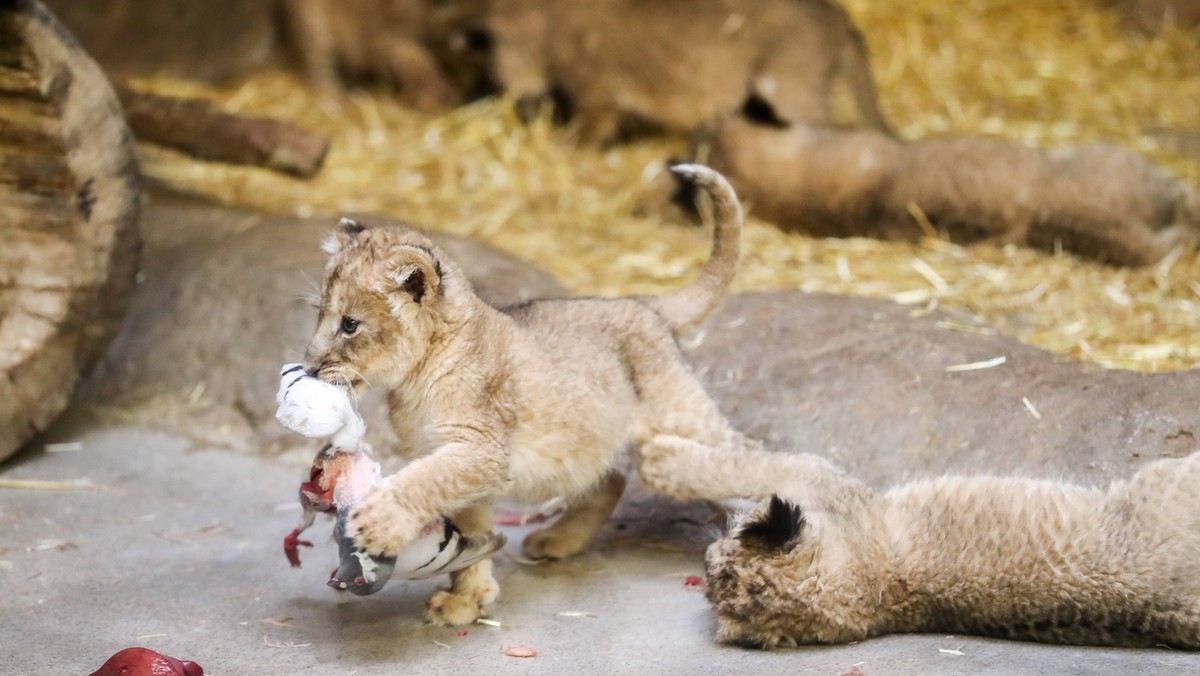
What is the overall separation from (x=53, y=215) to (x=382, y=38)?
19.1ft

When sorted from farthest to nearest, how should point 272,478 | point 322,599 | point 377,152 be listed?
1. point 377,152
2. point 272,478
3. point 322,599

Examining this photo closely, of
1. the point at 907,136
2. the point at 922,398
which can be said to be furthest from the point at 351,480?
the point at 907,136

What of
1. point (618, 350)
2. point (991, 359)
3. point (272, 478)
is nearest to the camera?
point (618, 350)

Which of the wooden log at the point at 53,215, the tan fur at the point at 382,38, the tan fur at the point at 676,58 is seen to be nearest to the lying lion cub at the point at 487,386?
the wooden log at the point at 53,215

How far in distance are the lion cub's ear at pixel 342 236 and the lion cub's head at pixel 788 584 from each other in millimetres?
1802

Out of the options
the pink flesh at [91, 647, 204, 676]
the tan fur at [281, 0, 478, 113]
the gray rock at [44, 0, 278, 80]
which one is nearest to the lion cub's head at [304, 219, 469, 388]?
the pink flesh at [91, 647, 204, 676]

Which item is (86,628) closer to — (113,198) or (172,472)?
(172,472)

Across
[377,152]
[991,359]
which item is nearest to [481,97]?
[377,152]

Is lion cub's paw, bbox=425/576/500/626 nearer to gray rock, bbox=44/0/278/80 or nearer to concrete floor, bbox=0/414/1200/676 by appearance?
concrete floor, bbox=0/414/1200/676

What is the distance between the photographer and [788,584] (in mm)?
4391

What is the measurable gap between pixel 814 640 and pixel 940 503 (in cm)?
71

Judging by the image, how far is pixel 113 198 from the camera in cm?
639

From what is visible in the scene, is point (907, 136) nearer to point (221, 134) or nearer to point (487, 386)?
point (221, 134)

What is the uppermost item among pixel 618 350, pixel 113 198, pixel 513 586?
pixel 113 198
